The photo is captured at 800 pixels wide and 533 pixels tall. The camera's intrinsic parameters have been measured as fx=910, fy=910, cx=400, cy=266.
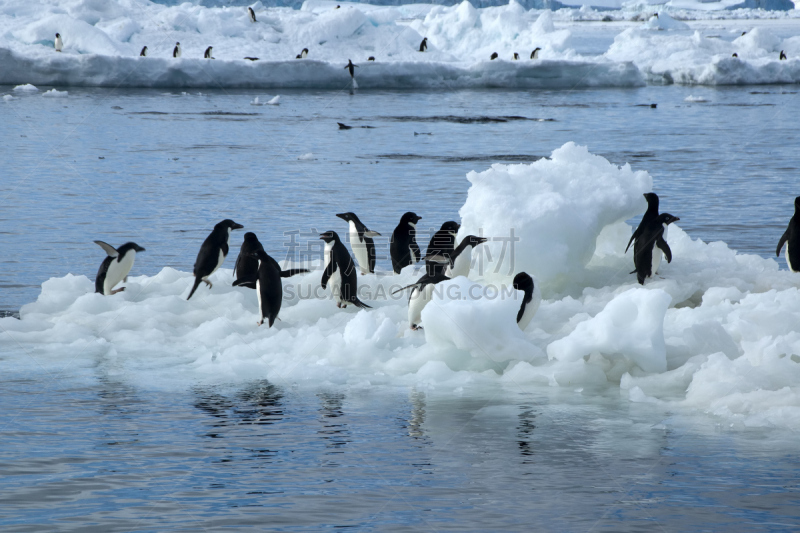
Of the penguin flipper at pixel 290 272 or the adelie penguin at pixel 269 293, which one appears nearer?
the adelie penguin at pixel 269 293

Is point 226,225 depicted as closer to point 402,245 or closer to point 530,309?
point 402,245

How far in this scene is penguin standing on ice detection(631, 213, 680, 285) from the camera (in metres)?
7.93

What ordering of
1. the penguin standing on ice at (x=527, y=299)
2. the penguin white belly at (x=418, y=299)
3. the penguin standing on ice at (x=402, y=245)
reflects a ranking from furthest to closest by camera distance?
the penguin standing on ice at (x=402, y=245) < the penguin white belly at (x=418, y=299) < the penguin standing on ice at (x=527, y=299)

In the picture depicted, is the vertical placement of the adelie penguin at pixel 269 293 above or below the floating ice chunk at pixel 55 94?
below

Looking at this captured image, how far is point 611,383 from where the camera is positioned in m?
6.04

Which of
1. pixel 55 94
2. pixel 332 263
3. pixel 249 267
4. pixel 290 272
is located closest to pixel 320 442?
pixel 332 263

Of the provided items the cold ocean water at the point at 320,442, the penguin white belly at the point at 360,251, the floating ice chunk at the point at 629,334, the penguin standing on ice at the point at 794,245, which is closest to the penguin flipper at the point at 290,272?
the cold ocean water at the point at 320,442

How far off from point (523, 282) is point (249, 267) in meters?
2.72

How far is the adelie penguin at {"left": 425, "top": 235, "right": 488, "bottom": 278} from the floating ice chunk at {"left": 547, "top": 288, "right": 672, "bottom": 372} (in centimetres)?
194

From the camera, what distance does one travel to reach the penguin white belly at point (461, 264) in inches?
313

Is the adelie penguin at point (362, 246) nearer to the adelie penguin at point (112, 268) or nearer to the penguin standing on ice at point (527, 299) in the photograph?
→ the adelie penguin at point (112, 268)

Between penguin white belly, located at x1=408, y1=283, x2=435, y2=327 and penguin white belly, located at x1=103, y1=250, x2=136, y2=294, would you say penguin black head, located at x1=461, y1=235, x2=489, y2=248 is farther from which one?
penguin white belly, located at x1=103, y1=250, x2=136, y2=294

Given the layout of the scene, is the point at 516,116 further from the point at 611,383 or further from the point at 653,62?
the point at 611,383

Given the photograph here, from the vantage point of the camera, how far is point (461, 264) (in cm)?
797
